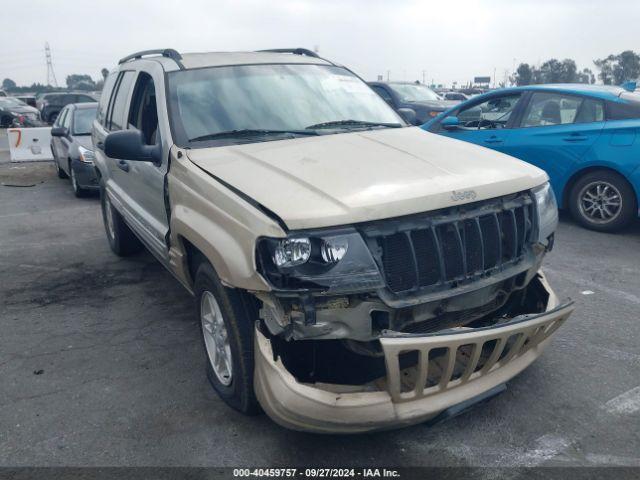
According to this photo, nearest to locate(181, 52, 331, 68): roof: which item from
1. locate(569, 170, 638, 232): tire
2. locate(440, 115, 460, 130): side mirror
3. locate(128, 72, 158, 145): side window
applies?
locate(128, 72, 158, 145): side window

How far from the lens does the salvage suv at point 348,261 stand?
246 cm

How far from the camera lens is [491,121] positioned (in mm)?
7391

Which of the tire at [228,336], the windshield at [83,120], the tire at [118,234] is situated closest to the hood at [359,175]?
the tire at [228,336]

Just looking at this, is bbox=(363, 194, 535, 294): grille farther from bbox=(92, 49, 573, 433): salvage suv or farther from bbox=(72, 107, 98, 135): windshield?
bbox=(72, 107, 98, 135): windshield

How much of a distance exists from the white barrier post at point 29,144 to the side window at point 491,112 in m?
10.8

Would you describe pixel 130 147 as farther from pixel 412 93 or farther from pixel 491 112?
pixel 412 93

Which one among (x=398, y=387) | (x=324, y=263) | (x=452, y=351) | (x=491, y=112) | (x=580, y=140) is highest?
(x=491, y=112)

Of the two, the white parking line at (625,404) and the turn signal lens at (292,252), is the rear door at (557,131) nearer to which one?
the white parking line at (625,404)

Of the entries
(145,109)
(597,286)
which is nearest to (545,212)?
(597,286)

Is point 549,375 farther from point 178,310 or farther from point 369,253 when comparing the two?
point 178,310

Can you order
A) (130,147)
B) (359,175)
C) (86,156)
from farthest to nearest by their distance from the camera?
1. (86,156)
2. (130,147)
3. (359,175)

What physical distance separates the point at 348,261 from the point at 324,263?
0.10 m

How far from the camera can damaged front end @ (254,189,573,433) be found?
8.02ft

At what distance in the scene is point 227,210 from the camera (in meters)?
2.77
